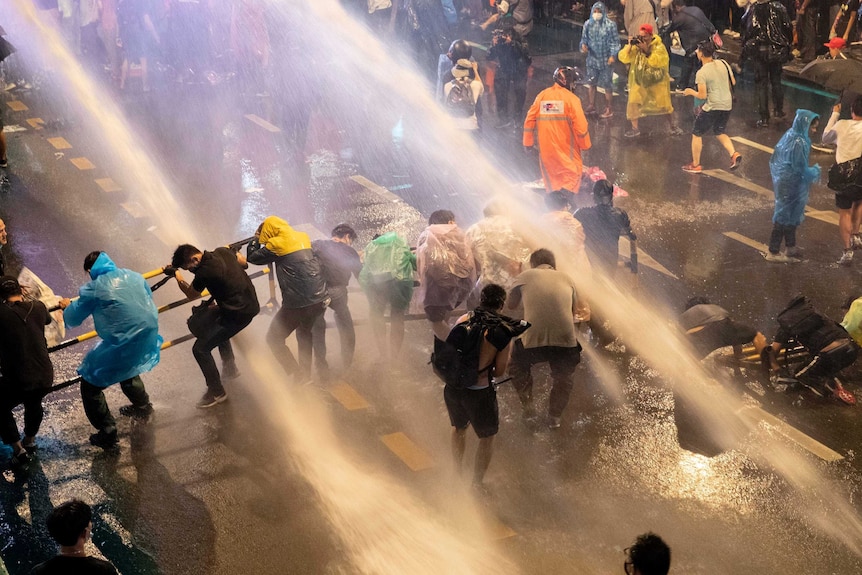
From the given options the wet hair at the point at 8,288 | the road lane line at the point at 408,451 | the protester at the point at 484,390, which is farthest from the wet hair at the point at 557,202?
the wet hair at the point at 8,288

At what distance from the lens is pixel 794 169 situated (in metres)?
10.1

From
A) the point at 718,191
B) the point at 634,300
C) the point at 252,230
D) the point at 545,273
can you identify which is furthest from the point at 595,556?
the point at 718,191

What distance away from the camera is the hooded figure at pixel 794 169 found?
10109 mm

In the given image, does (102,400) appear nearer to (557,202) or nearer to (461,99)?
(557,202)

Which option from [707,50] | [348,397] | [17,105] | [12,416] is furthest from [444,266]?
[17,105]

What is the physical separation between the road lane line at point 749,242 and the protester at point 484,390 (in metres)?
5.44

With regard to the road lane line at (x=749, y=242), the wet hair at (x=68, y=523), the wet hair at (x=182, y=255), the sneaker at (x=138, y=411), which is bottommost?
the road lane line at (x=749, y=242)

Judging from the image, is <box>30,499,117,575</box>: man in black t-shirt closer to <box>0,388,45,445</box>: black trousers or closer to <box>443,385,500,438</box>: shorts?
<box>0,388,45,445</box>: black trousers

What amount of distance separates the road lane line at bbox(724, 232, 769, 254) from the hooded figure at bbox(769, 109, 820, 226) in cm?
68

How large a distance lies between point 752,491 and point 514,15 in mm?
12055

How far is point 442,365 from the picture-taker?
657 cm

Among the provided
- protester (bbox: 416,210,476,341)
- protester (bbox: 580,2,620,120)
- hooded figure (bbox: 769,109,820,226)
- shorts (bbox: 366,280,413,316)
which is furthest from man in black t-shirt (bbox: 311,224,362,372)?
protester (bbox: 580,2,620,120)

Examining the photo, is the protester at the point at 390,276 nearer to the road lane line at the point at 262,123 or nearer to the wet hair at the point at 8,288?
the wet hair at the point at 8,288

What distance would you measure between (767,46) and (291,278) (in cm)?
1013
